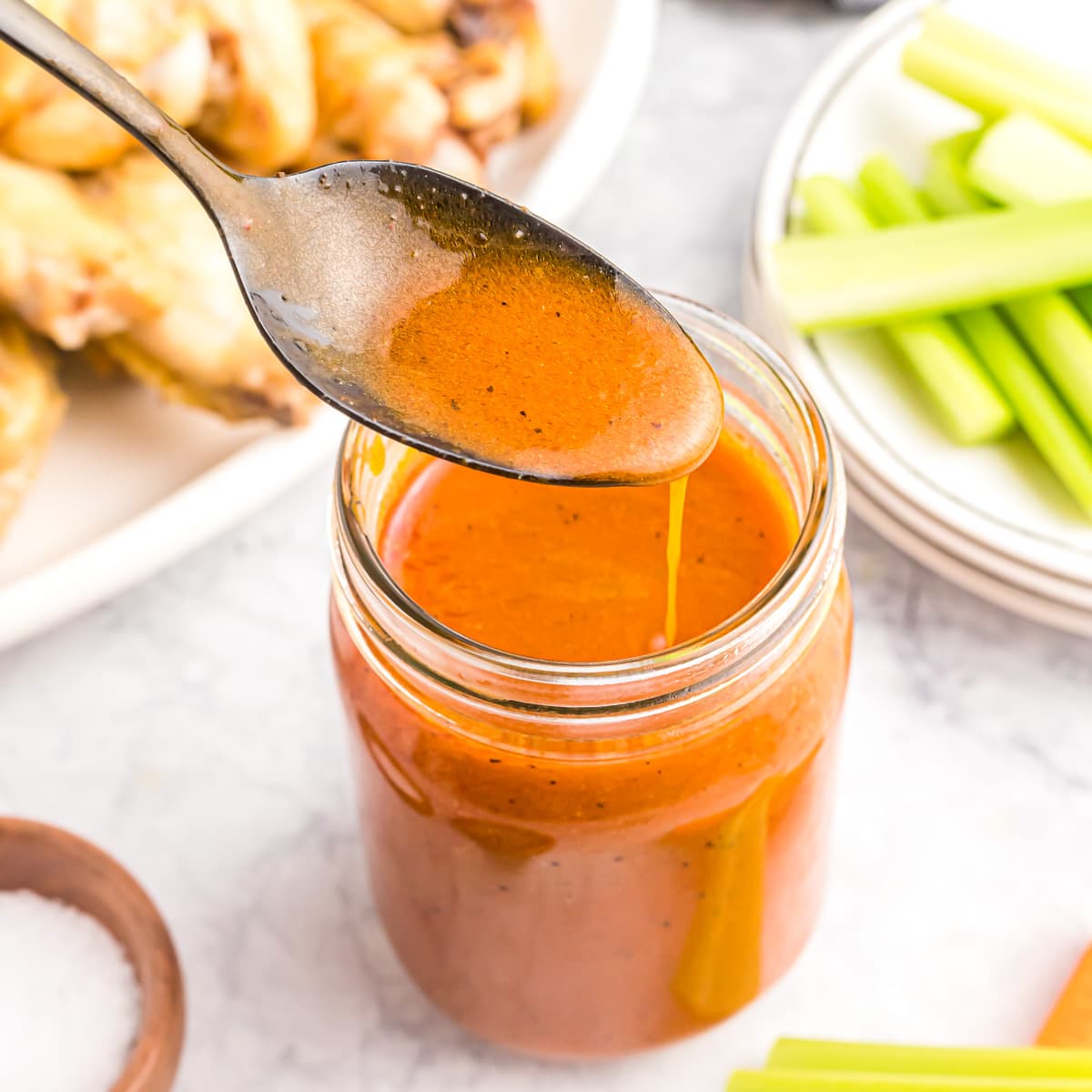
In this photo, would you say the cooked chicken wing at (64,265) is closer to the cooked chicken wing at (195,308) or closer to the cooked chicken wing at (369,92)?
the cooked chicken wing at (195,308)

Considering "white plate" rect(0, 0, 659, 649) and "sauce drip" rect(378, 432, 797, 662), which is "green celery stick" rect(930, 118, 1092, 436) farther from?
"sauce drip" rect(378, 432, 797, 662)

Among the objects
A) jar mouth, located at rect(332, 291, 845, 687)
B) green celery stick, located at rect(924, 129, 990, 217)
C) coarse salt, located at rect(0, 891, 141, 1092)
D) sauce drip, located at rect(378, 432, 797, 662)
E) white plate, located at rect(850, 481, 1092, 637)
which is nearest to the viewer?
jar mouth, located at rect(332, 291, 845, 687)

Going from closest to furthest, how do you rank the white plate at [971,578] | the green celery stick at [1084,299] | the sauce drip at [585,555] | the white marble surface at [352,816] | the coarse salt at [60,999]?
1. the sauce drip at [585,555]
2. the coarse salt at [60,999]
3. the white marble surface at [352,816]
4. the white plate at [971,578]
5. the green celery stick at [1084,299]

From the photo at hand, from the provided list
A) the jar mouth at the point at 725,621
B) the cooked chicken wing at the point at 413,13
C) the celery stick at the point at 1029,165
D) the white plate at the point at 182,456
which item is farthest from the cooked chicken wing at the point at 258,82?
the celery stick at the point at 1029,165

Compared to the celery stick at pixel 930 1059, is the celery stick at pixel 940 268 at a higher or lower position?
higher

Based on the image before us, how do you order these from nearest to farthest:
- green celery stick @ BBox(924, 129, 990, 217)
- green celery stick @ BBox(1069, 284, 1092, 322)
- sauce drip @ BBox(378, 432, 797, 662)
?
sauce drip @ BBox(378, 432, 797, 662)
green celery stick @ BBox(1069, 284, 1092, 322)
green celery stick @ BBox(924, 129, 990, 217)

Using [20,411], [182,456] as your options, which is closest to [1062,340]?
[182,456]

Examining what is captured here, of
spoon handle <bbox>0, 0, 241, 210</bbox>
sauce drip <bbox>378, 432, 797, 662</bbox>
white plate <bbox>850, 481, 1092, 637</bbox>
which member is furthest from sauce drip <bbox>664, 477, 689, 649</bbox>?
white plate <bbox>850, 481, 1092, 637</bbox>

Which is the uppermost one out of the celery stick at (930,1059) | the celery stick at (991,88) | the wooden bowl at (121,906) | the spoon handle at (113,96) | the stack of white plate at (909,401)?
the spoon handle at (113,96)
